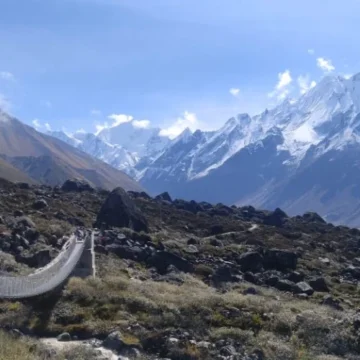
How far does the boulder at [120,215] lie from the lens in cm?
7731

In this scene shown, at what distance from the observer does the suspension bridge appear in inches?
1026

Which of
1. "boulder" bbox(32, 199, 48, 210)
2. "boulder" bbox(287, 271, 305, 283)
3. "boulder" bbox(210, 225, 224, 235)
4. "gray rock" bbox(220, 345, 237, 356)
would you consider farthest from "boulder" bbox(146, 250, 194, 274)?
"boulder" bbox(210, 225, 224, 235)

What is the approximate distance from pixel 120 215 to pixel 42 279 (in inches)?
1917

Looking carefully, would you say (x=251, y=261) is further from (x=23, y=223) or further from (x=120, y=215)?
(x=120, y=215)

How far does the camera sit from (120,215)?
78625 mm

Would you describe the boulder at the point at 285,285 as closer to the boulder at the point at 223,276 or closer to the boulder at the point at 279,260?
the boulder at the point at 223,276

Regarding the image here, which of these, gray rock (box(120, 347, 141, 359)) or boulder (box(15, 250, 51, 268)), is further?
boulder (box(15, 250, 51, 268))

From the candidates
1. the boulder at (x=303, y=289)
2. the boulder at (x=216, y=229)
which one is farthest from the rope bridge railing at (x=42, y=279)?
the boulder at (x=216, y=229)

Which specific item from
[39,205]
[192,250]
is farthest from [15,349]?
[39,205]

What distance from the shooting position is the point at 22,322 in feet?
89.2

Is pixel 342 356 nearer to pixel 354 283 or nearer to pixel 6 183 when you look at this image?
pixel 354 283

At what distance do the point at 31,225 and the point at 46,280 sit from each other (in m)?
28.7

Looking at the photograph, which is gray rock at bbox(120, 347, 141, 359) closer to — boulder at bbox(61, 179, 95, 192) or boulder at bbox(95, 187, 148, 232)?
boulder at bbox(95, 187, 148, 232)

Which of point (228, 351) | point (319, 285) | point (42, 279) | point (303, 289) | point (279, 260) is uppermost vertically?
point (279, 260)
